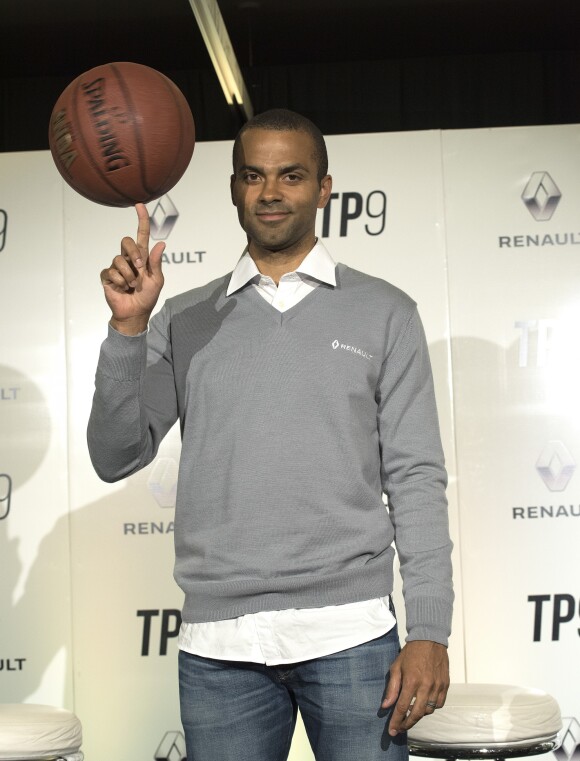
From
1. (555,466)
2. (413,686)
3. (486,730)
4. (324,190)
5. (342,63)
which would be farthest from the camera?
(342,63)

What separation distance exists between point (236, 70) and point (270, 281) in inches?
97.9

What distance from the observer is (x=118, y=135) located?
1851 mm

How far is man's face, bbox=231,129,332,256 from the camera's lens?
1.82 metres

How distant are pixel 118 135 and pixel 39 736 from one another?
129 centimetres

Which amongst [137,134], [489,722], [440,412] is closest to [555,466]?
[440,412]

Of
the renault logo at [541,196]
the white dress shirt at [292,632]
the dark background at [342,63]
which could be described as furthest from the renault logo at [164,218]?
the white dress shirt at [292,632]

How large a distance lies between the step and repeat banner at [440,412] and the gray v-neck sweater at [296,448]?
1654mm

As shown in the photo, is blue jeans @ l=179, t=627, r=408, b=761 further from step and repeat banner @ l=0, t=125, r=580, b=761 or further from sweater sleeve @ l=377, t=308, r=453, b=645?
step and repeat banner @ l=0, t=125, r=580, b=761

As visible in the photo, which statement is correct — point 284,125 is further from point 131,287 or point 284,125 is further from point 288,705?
point 288,705

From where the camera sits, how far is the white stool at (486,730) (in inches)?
88.3

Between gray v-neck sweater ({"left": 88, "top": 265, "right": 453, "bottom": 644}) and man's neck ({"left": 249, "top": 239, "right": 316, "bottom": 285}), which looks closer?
gray v-neck sweater ({"left": 88, "top": 265, "right": 453, "bottom": 644})

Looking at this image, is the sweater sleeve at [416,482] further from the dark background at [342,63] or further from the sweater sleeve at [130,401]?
the dark background at [342,63]

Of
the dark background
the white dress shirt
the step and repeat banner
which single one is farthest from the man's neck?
the dark background

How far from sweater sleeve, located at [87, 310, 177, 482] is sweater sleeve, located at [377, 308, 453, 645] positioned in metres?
0.37
